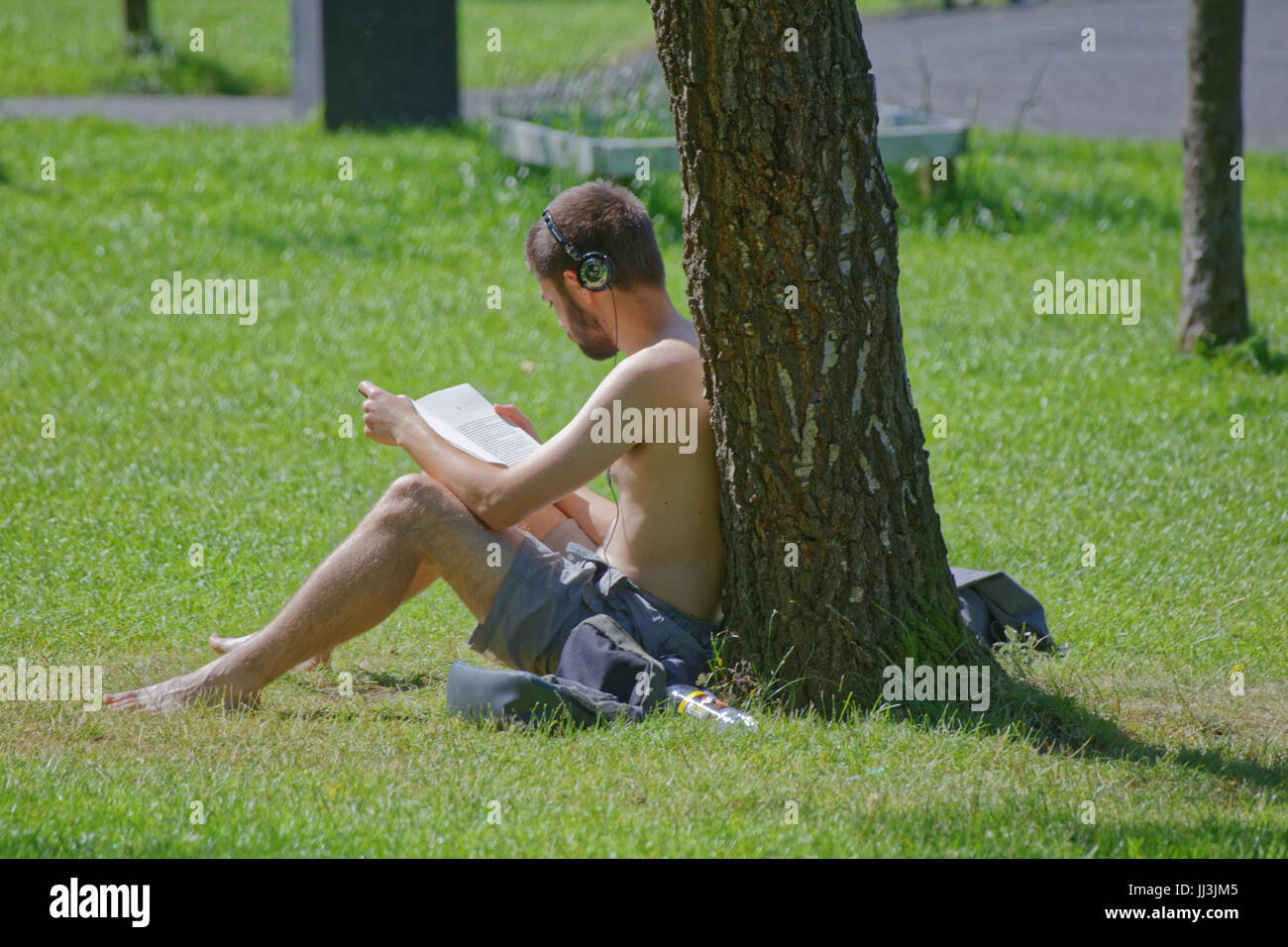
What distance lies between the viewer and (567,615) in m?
4.44

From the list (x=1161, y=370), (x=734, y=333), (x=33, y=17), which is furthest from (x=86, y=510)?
(x=33, y=17)

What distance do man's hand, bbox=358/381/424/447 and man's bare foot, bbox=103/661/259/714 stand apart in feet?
2.81

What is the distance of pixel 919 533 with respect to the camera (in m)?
4.38

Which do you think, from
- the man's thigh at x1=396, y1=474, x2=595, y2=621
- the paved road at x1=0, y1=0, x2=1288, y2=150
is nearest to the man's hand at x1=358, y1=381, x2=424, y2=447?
the man's thigh at x1=396, y1=474, x2=595, y2=621

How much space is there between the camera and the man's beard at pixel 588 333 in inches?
178

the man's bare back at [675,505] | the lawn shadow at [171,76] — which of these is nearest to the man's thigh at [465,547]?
the man's bare back at [675,505]

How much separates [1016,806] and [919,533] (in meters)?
0.91

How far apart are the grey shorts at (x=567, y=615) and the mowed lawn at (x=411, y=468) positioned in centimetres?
32

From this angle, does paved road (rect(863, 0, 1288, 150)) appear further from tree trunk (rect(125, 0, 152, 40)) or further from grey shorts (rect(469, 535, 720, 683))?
grey shorts (rect(469, 535, 720, 683))

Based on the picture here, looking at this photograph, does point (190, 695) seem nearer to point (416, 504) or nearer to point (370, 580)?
point (370, 580)

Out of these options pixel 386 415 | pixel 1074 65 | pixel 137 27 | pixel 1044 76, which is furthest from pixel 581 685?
pixel 1074 65

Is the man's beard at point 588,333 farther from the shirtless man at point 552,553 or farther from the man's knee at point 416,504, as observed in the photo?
the man's knee at point 416,504

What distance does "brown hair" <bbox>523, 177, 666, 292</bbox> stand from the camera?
4398mm
